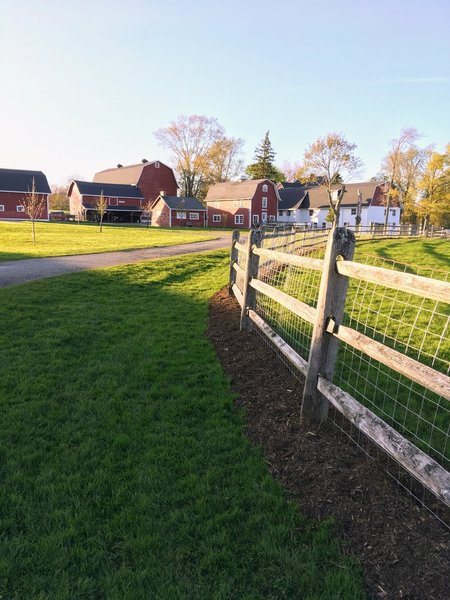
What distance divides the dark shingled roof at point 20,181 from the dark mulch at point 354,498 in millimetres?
53090

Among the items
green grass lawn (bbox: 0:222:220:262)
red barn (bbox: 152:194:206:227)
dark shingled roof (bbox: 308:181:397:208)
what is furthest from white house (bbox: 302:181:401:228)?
green grass lawn (bbox: 0:222:220:262)

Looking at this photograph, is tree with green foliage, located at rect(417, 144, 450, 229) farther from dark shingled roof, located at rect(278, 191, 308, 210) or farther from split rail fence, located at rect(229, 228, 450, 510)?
split rail fence, located at rect(229, 228, 450, 510)

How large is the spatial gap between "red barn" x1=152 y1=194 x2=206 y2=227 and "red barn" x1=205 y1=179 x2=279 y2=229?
2.31 metres

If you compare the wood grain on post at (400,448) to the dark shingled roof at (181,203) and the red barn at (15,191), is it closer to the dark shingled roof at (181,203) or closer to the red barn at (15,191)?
the red barn at (15,191)

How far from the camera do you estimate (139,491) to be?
3.06 metres

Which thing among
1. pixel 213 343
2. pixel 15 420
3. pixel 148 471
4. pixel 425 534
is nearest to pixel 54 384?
pixel 15 420

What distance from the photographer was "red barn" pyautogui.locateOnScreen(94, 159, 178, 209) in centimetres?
6456

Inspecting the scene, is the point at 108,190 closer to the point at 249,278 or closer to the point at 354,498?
the point at 249,278

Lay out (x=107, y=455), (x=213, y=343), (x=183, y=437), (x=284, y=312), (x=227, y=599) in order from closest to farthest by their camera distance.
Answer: (x=227, y=599) → (x=107, y=455) → (x=183, y=437) → (x=213, y=343) → (x=284, y=312)

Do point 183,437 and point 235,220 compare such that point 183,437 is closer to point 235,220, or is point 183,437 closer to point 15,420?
point 15,420

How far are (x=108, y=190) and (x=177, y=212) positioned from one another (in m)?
10.5

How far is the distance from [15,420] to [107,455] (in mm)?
1143

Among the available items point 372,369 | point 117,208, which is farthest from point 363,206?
point 372,369

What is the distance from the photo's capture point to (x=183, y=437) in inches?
149
